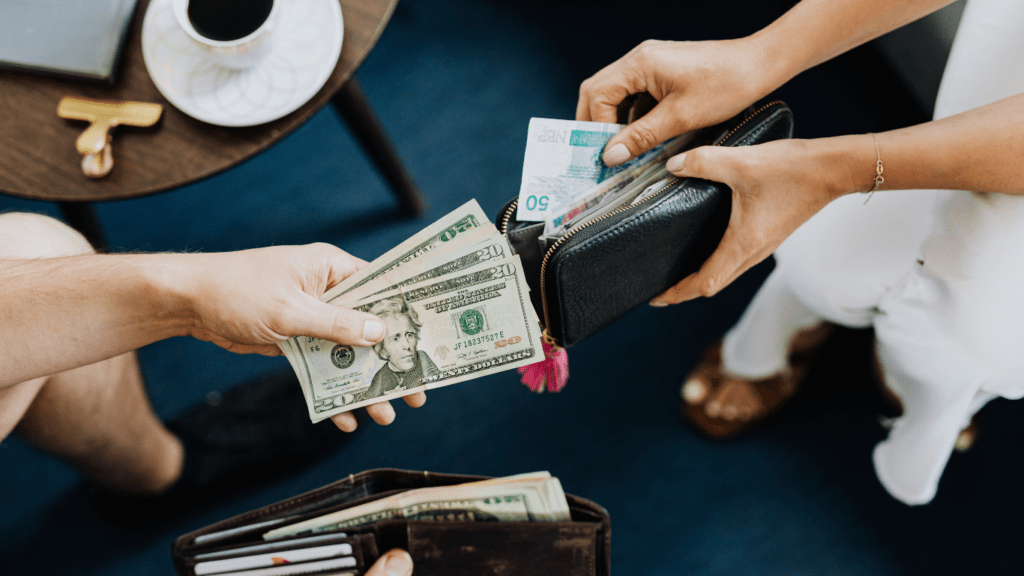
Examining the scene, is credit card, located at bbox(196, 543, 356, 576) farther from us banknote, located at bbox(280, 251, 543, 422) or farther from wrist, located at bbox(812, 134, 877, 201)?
wrist, located at bbox(812, 134, 877, 201)

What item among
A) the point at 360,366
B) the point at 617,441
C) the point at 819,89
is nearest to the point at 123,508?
the point at 360,366

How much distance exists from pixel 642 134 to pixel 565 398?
86 cm

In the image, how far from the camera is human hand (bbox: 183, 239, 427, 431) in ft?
2.95

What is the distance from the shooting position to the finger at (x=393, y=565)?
848 millimetres

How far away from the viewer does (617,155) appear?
0.95m

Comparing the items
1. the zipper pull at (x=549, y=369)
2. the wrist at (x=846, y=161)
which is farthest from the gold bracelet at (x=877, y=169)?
the zipper pull at (x=549, y=369)

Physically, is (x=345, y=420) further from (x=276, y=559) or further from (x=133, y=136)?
(x=133, y=136)

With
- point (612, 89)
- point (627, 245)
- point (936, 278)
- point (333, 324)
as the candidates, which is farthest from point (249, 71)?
point (936, 278)

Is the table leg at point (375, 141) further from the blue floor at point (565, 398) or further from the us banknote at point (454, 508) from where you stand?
the us banknote at point (454, 508)

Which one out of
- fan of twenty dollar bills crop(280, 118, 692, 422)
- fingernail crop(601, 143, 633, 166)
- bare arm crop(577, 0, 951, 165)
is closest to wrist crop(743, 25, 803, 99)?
bare arm crop(577, 0, 951, 165)

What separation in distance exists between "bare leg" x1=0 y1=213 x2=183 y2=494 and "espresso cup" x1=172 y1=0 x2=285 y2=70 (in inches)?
17.9

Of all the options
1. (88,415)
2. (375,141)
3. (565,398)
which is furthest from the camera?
(565,398)

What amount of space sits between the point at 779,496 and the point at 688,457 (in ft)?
0.74

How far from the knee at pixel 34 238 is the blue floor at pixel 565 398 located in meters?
0.64
